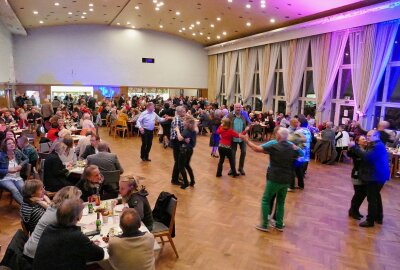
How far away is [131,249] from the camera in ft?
7.72

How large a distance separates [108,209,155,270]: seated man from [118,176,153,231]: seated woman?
34.0 inches

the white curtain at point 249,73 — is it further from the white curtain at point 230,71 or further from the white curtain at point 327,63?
the white curtain at point 327,63

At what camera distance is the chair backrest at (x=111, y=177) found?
179 inches

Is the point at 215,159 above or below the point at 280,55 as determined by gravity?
below

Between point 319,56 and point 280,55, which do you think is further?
point 280,55

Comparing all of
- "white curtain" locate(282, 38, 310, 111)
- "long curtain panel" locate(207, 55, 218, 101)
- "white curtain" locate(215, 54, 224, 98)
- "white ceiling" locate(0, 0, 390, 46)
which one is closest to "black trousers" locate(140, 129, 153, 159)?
"white ceiling" locate(0, 0, 390, 46)

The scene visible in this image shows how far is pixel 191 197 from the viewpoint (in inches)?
229

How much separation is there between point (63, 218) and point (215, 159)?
6.75 meters

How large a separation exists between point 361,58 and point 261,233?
27.4ft

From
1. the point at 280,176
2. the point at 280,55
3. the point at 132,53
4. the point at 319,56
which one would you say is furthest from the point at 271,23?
the point at 280,176

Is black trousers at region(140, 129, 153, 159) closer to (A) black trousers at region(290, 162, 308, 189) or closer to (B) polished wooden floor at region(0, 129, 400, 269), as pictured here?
(B) polished wooden floor at region(0, 129, 400, 269)

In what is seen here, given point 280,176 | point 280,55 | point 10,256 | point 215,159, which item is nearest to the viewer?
point 10,256

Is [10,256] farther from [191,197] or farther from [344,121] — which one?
[344,121]

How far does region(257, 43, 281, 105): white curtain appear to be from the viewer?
1498 cm
